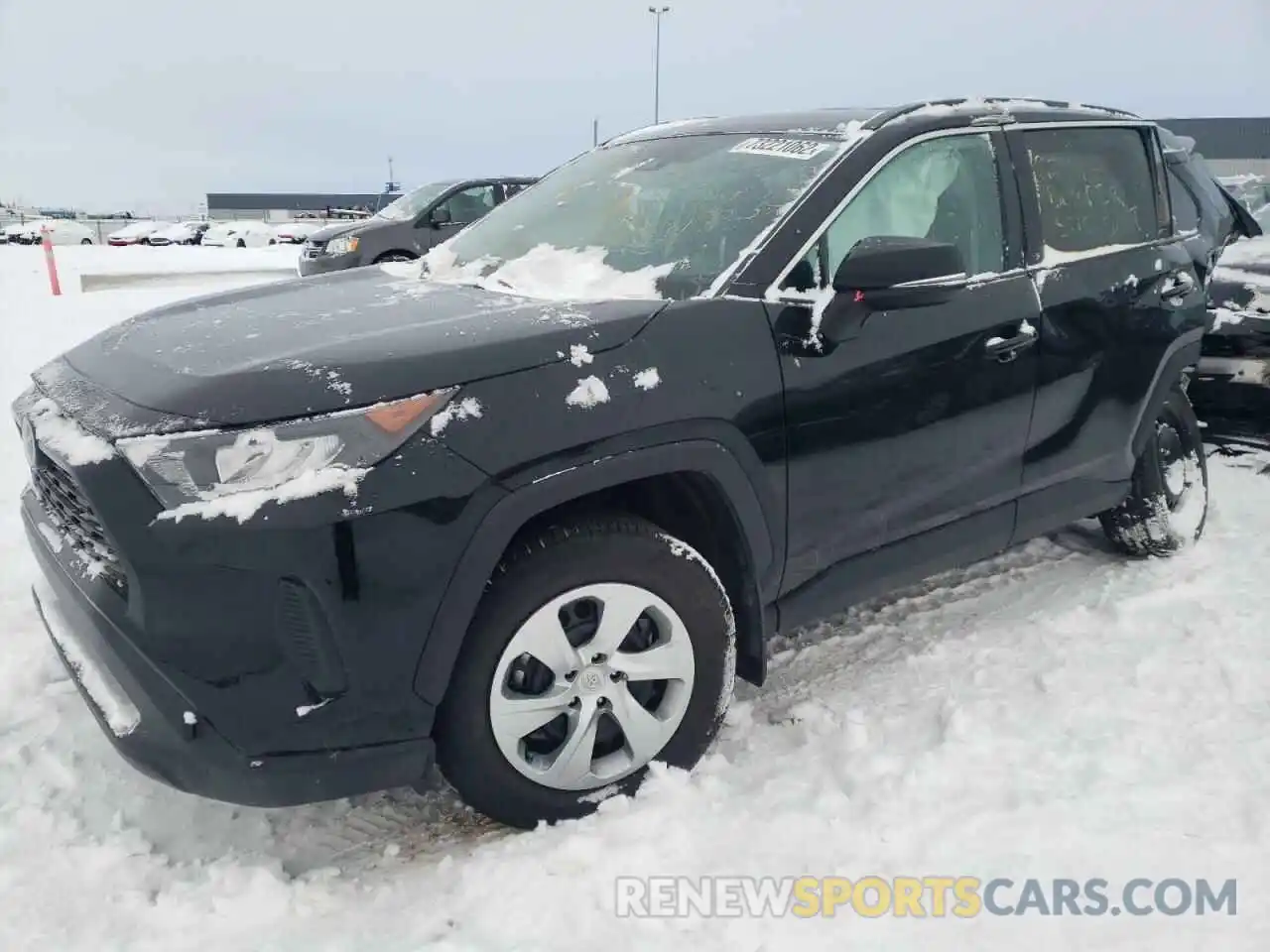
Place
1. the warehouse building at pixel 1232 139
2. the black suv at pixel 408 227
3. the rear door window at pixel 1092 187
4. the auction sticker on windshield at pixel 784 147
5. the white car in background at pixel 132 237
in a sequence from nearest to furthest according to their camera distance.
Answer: the auction sticker on windshield at pixel 784 147
the rear door window at pixel 1092 187
the black suv at pixel 408 227
the white car in background at pixel 132 237
the warehouse building at pixel 1232 139

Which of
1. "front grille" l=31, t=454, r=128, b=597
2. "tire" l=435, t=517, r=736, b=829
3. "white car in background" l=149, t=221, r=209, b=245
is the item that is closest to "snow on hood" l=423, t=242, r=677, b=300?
"tire" l=435, t=517, r=736, b=829

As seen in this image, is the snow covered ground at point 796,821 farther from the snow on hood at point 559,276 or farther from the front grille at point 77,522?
the snow on hood at point 559,276

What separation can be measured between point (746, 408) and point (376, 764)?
1.22m

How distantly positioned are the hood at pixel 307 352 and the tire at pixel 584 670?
0.46 m

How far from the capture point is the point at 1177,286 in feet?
12.4

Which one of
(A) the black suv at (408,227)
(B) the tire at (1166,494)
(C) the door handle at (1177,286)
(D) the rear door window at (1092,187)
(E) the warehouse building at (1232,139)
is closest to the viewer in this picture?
(D) the rear door window at (1092,187)

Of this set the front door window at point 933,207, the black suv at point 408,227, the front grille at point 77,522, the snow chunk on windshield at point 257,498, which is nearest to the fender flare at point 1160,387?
the front door window at point 933,207

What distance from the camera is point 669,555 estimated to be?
237 centimetres

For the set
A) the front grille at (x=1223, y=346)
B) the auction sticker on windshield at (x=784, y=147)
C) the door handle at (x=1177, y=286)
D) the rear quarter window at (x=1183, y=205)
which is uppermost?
the auction sticker on windshield at (x=784, y=147)

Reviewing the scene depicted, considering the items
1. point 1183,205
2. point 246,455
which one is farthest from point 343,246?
point 246,455

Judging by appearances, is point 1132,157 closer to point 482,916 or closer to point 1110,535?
point 1110,535

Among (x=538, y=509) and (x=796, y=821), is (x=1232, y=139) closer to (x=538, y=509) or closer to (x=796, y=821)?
(x=796, y=821)

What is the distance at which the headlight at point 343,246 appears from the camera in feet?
38.2

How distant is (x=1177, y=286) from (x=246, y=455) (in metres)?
3.52
